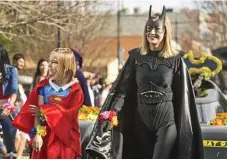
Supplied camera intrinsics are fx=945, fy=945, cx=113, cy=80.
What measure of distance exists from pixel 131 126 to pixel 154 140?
261mm

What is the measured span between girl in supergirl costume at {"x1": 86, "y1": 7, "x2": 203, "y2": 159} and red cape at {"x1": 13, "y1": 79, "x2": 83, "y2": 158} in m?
0.54

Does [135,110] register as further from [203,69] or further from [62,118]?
[203,69]

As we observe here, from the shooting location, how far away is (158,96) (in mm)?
8055

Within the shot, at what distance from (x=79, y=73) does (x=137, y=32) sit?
91620mm

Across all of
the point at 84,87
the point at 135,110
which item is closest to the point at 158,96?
the point at 135,110

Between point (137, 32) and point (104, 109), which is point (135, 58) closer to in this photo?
point (104, 109)

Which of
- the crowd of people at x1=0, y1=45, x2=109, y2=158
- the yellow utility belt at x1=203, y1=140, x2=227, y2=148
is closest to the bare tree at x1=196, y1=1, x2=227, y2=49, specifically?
the crowd of people at x1=0, y1=45, x2=109, y2=158

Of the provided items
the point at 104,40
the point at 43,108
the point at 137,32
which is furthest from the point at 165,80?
the point at 137,32

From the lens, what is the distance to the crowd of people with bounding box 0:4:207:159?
807cm

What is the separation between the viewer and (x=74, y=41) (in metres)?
40.2

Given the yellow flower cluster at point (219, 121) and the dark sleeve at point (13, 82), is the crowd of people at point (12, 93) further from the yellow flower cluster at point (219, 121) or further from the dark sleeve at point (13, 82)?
the yellow flower cluster at point (219, 121)

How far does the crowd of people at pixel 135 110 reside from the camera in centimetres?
807

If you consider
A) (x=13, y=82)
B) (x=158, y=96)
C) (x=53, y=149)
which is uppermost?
(x=158, y=96)

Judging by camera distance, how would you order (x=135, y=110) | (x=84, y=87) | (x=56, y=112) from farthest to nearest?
(x=84, y=87), (x=56, y=112), (x=135, y=110)
